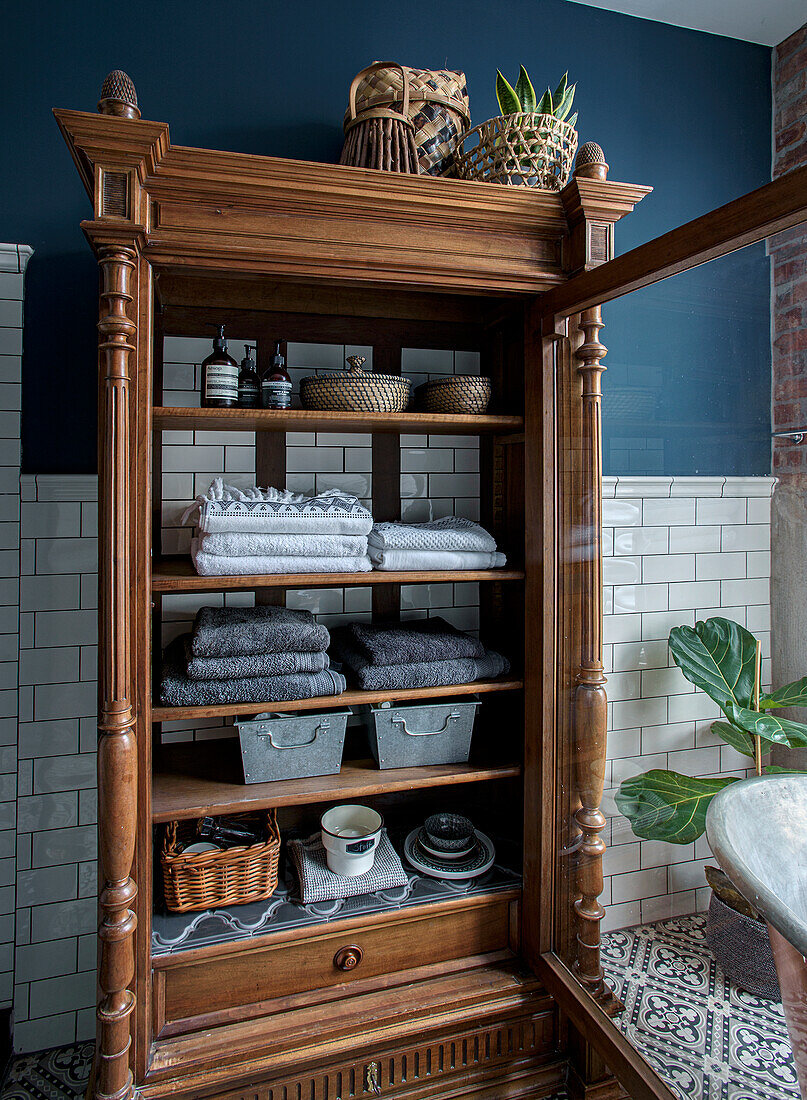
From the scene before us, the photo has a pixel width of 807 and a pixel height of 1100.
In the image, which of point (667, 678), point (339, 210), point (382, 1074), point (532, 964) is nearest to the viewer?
point (667, 678)

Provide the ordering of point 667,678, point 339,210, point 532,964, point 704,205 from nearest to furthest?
point 667,678
point 339,210
point 532,964
point 704,205

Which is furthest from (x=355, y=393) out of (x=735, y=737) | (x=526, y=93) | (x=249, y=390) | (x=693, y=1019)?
(x=693, y=1019)

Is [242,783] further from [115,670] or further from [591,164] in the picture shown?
[591,164]

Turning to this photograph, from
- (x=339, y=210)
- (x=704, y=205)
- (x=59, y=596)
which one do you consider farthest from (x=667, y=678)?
(x=704, y=205)

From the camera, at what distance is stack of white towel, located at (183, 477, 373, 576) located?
1.54m

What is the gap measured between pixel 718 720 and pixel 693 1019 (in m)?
0.54

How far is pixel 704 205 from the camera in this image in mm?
2232

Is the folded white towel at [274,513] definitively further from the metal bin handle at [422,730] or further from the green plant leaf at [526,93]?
the green plant leaf at [526,93]

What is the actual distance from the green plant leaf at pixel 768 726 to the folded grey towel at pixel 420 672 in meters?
0.67

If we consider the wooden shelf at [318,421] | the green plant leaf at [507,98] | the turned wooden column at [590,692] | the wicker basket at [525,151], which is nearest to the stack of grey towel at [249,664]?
the wooden shelf at [318,421]

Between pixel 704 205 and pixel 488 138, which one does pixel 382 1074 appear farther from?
pixel 704 205

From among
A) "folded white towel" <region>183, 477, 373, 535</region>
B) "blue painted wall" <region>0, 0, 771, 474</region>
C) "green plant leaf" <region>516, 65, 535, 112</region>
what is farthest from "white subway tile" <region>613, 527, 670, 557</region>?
"green plant leaf" <region>516, 65, 535, 112</region>

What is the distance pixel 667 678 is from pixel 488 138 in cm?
127

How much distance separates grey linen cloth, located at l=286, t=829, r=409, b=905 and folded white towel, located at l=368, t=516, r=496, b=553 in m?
0.78
